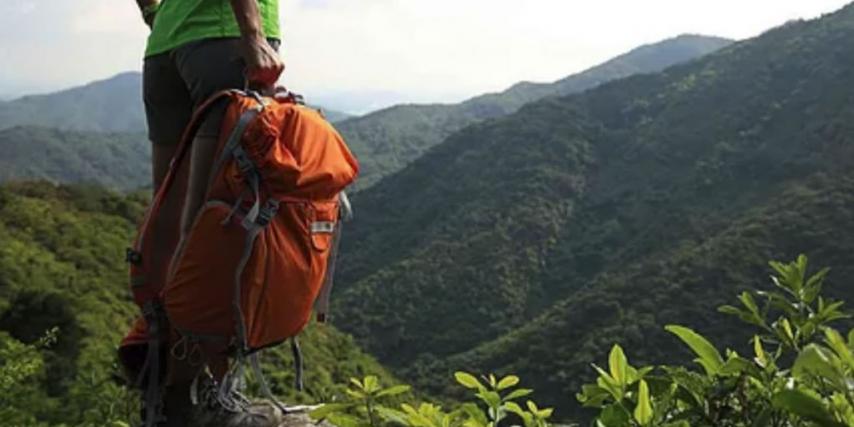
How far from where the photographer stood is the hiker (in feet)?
7.34

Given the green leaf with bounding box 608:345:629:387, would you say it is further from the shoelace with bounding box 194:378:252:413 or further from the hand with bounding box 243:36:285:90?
the shoelace with bounding box 194:378:252:413

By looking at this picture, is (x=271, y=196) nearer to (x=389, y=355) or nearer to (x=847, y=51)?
(x=389, y=355)

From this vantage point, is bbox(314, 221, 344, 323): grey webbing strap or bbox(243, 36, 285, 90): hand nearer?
bbox(243, 36, 285, 90): hand

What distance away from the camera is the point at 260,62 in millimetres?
2264

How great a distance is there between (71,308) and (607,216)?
7422cm

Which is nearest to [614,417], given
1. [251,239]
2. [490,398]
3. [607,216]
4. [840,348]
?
[490,398]

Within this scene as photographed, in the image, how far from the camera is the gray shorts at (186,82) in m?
2.31

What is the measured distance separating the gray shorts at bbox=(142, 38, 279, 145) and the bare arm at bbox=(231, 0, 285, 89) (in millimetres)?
53

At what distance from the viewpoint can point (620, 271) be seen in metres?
72.4

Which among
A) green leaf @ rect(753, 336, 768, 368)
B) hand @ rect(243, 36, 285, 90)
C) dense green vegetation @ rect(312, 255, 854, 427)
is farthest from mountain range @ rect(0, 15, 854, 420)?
green leaf @ rect(753, 336, 768, 368)

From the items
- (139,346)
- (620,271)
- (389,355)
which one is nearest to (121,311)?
(139,346)

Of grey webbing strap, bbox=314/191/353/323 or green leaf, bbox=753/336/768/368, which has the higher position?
green leaf, bbox=753/336/768/368

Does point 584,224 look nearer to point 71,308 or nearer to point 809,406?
point 71,308

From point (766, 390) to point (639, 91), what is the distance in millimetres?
121553
